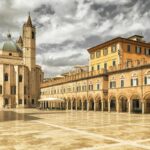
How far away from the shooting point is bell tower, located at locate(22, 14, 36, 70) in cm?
7994

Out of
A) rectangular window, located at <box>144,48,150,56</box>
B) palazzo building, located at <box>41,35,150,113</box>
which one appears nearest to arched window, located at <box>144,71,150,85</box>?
palazzo building, located at <box>41,35,150,113</box>

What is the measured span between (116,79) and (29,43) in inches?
1861

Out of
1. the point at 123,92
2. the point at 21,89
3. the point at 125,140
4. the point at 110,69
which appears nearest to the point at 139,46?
the point at 110,69

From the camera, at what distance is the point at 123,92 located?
1521 inches

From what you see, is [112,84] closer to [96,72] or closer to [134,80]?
[96,72]

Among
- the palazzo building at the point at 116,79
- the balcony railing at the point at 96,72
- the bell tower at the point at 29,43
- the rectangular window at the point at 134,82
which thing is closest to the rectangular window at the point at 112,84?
the palazzo building at the point at 116,79

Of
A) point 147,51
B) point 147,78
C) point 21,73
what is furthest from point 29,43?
point 147,78

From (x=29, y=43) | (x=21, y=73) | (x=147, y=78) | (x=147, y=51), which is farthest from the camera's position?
(x=29, y=43)

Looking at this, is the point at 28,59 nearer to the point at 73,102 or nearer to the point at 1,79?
the point at 1,79

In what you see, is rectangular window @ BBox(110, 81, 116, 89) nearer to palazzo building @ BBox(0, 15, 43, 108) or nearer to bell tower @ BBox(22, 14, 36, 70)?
palazzo building @ BBox(0, 15, 43, 108)

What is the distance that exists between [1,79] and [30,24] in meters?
21.3

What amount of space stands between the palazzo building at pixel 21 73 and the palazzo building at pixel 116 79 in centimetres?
2192

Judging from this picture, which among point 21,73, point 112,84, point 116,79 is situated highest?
point 21,73

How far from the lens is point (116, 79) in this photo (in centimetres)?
4062
